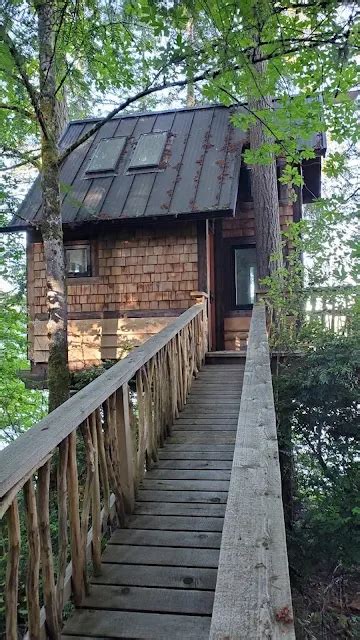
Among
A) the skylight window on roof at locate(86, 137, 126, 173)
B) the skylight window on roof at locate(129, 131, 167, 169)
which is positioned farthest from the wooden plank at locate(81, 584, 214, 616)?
the skylight window on roof at locate(86, 137, 126, 173)

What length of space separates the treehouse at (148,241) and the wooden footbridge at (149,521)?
15.9 ft

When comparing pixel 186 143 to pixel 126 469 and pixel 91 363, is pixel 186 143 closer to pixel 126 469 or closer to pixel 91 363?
pixel 91 363

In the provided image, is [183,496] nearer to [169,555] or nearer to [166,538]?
[166,538]

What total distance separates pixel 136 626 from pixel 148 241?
26.3ft

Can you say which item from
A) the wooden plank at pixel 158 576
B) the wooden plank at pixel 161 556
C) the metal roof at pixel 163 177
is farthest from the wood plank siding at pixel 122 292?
the wooden plank at pixel 158 576

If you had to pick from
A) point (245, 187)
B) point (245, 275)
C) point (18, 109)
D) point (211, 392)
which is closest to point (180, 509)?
point (211, 392)

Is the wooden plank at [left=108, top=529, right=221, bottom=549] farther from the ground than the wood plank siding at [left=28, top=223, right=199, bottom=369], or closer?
closer

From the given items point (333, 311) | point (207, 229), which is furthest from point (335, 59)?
point (207, 229)

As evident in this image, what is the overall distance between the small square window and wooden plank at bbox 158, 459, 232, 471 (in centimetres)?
650

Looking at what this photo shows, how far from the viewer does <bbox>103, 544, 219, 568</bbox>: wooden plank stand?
2707mm

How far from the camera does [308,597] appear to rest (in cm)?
652

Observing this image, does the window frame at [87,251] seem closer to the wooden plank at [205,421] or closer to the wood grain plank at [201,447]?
the wooden plank at [205,421]

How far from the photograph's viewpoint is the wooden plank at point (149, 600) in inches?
91.4

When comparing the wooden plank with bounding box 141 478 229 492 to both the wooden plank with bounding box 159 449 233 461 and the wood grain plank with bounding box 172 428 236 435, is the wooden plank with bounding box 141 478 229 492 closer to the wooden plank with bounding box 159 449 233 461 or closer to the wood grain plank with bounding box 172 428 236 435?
the wooden plank with bounding box 159 449 233 461
